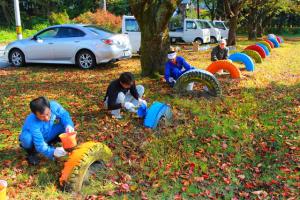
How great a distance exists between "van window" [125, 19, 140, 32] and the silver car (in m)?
3.80

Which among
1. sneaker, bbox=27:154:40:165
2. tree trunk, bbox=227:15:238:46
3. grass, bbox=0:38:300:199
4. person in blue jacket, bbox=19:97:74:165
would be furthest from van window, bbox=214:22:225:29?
sneaker, bbox=27:154:40:165

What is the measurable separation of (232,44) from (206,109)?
1403cm

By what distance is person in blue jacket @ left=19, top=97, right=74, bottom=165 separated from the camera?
4.68 metres

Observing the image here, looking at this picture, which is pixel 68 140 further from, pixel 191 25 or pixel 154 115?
pixel 191 25

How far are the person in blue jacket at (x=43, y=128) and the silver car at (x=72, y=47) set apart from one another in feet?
22.3

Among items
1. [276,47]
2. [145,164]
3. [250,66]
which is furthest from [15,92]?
[276,47]

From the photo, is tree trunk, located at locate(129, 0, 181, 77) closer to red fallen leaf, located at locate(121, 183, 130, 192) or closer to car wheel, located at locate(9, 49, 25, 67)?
car wheel, located at locate(9, 49, 25, 67)

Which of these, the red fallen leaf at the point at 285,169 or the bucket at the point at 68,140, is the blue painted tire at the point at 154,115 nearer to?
the bucket at the point at 68,140

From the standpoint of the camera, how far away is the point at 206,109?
7.27 meters

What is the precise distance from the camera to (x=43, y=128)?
5.01 m

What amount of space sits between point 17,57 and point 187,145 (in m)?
8.95

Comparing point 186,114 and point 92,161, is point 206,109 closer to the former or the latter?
point 186,114

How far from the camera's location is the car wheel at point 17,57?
13.0m

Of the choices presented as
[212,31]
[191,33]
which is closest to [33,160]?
[191,33]
